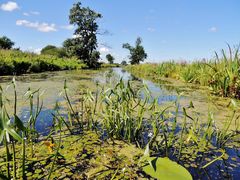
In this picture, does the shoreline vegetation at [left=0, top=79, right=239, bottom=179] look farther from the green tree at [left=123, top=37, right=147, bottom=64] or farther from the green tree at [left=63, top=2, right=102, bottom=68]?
the green tree at [left=123, top=37, right=147, bottom=64]

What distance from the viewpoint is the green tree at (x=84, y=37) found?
25.3 m

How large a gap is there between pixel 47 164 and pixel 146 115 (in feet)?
5.34

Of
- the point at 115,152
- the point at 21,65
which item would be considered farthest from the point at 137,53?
the point at 115,152

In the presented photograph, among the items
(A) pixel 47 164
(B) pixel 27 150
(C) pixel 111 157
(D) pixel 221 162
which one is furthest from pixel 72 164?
(D) pixel 221 162

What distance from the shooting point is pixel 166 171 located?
96 centimetres

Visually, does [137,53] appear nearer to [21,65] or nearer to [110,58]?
[110,58]

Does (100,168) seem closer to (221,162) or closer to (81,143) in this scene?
(81,143)

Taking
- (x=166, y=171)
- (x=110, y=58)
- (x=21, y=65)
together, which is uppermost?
(x=110, y=58)

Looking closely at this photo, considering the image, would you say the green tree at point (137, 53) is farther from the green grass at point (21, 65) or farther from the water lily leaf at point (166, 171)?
the water lily leaf at point (166, 171)

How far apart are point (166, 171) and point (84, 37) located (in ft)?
85.0

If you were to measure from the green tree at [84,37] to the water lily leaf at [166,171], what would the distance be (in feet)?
80.0

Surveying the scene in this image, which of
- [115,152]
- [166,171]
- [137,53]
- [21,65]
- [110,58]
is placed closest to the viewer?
[166,171]

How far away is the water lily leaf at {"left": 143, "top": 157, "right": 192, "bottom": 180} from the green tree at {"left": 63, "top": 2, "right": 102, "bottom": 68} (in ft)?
80.0

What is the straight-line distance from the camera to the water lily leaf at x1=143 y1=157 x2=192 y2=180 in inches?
36.6
